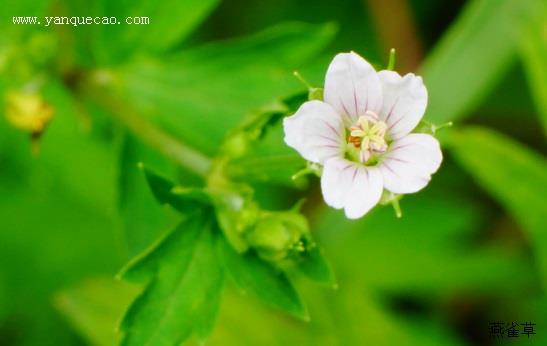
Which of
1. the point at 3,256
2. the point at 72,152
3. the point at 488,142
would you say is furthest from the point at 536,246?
the point at 3,256

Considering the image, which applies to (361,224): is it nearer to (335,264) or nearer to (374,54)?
(335,264)

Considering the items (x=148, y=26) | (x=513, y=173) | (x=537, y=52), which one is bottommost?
(x=513, y=173)

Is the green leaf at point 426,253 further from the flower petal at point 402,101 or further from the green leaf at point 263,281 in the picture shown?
the flower petal at point 402,101

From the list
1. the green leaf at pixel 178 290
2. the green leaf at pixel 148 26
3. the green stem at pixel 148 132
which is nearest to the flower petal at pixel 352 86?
the green leaf at pixel 178 290

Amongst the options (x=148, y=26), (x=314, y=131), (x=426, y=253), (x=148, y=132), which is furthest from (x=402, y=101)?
(x=426, y=253)

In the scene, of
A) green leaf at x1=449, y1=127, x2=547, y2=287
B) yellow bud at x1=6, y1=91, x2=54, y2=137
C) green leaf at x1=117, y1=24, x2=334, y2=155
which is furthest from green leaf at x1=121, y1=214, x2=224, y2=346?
green leaf at x1=449, y1=127, x2=547, y2=287

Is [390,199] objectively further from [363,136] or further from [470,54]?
[470,54]
